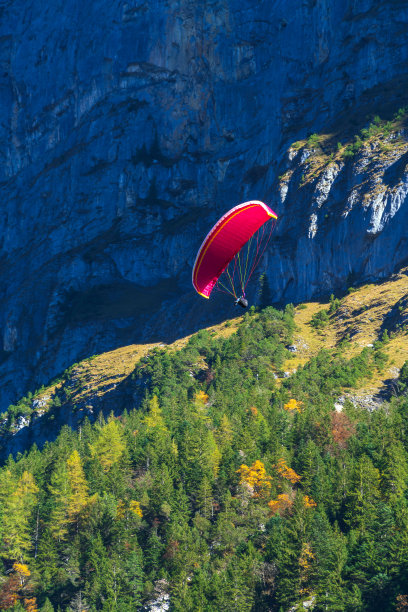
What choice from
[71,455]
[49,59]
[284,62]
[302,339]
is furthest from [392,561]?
[49,59]

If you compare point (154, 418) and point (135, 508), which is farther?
point (154, 418)

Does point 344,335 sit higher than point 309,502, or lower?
lower

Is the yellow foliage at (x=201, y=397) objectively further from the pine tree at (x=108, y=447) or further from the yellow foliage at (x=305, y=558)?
the yellow foliage at (x=305, y=558)

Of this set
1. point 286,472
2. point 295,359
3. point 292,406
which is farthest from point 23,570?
point 295,359

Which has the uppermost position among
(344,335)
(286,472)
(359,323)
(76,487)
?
(76,487)

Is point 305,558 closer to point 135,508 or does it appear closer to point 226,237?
point 135,508

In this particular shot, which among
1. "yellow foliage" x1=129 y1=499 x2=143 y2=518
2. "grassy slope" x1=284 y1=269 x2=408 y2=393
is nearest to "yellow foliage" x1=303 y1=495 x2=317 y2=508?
"yellow foliage" x1=129 y1=499 x2=143 y2=518
